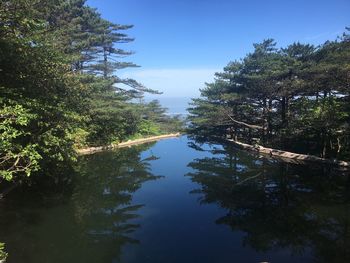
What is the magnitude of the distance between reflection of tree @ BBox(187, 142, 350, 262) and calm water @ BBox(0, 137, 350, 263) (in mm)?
31

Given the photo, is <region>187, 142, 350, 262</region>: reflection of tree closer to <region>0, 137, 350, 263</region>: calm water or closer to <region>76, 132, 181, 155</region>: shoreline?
<region>0, 137, 350, 263</region>: calm water

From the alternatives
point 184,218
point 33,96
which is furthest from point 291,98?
point 33,96

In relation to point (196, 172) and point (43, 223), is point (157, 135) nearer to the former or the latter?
point (196, 172)

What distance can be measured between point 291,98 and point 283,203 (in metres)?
16.1

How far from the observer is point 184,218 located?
35.1 ft

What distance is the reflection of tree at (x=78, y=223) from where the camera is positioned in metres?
7.92

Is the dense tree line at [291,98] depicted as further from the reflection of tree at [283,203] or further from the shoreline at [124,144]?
the shoreline at [124,144]

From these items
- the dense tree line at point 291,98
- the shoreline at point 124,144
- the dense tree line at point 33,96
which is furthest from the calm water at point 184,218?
the shoreline at point 124,144

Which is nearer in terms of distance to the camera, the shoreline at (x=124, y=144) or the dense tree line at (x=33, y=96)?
the dense tree line at (x=33, y=96)

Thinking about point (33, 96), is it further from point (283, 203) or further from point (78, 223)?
point (283, 203)

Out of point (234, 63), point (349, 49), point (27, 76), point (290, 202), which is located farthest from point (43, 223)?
point (234, 63)

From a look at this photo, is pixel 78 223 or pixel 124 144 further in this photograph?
pixel 124 144

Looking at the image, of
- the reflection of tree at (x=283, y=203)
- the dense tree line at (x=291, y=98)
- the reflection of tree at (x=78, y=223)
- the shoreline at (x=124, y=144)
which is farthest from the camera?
the shoreline at (x=124, y=144)

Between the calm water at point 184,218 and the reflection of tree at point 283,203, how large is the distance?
0.03 m
